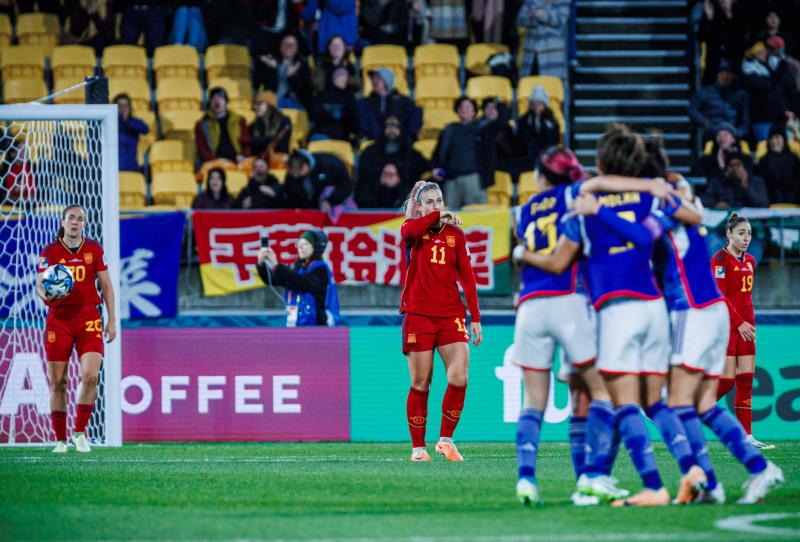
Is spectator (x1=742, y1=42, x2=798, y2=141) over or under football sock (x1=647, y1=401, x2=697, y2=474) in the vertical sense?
over

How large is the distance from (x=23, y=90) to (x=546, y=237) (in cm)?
1302

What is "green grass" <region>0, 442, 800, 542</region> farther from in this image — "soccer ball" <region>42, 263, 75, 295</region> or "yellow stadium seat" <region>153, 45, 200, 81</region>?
"yellow stadium seat" <region>153, 45, 200, 81</region>

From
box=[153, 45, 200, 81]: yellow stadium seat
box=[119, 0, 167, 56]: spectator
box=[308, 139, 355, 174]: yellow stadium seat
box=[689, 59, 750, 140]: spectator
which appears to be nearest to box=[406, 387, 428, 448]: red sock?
box=[308, 139, 355, 174]: yellow stadium seat

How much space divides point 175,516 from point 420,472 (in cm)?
278

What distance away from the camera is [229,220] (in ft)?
49.3

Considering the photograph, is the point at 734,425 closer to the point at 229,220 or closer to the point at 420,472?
the point at 420,472

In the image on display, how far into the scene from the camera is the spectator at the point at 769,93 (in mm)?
18500

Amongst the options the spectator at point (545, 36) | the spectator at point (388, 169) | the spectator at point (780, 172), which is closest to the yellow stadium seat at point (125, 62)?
the spectator at point (388, 169)

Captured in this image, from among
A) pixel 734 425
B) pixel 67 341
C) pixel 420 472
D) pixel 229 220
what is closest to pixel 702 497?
pixel 734 425

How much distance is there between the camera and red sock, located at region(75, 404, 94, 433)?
39.0 ft

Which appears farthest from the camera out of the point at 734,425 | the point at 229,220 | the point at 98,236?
the point at 229,220

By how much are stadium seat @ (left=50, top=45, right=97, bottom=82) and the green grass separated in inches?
356

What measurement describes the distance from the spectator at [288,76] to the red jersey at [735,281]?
26.4ft

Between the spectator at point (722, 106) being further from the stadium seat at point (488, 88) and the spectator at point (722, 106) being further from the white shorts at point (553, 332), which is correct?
the white shorts at point (553, 332)
